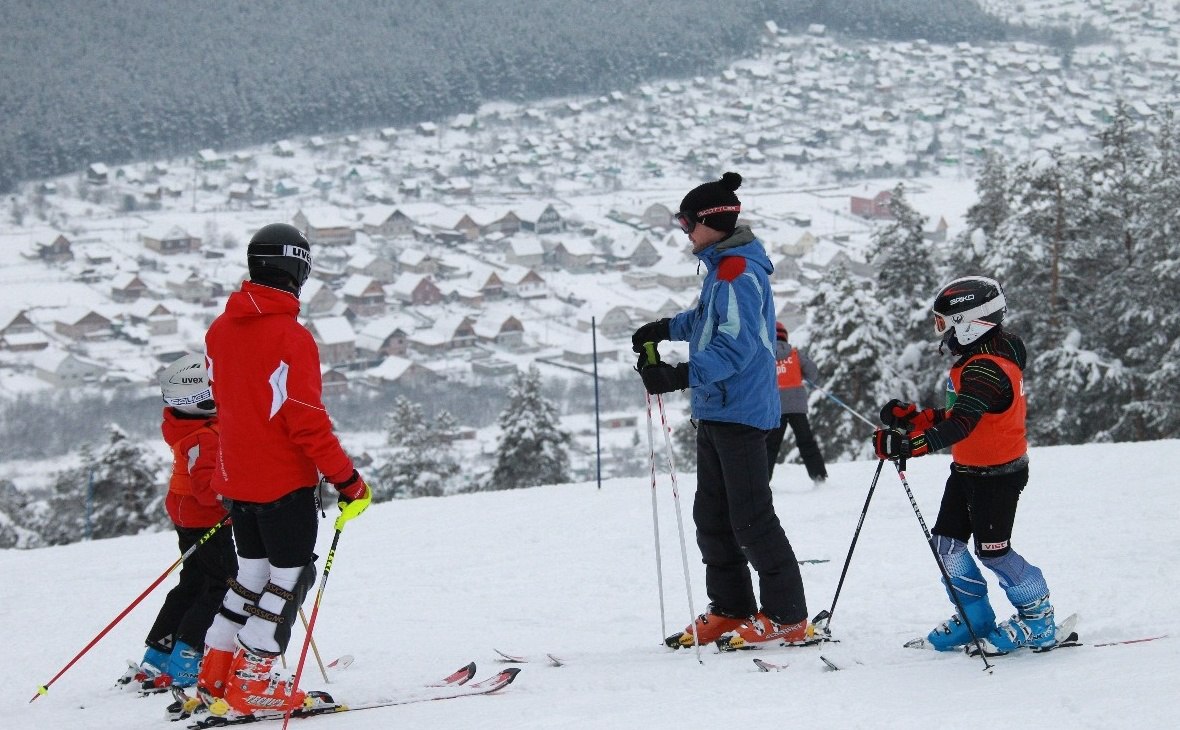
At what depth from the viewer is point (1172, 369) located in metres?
16.3

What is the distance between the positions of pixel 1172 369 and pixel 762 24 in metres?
135

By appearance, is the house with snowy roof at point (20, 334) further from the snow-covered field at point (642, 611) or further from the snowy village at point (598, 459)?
the snow-covered field at point (642, 611)

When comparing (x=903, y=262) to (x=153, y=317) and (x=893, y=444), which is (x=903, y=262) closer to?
(x=893, y=444)

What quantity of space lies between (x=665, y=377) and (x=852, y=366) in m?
15.1

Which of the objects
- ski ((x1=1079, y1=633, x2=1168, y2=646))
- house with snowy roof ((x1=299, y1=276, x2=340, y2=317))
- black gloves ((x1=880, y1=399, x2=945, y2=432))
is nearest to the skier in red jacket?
black gloves ((x1=880, y1=399, x2=945, y2=432))

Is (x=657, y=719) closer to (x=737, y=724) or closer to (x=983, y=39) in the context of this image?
(x=737, y=724)

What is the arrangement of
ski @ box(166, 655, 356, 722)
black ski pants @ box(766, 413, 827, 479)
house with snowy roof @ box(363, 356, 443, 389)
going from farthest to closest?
house with snowy roof @ box(363, 356, 443, 389) < black ski pants @ box(766, 413, 827, 479) < ski @ box(166, 655, 356, 722)

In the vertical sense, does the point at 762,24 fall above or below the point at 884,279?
above

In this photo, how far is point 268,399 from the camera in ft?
9.91

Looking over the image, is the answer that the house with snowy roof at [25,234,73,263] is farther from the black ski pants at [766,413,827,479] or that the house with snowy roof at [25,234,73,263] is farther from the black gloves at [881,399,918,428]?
the black gloves at [881,399,918,428]

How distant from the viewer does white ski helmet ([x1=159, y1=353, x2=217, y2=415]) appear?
12.0 ft

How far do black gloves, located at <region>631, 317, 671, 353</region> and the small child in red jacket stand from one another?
1513 millimetres

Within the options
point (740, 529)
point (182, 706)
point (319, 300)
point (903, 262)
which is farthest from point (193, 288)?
point (740, 529)

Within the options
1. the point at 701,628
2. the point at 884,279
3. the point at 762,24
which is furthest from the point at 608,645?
the point at 762,24
